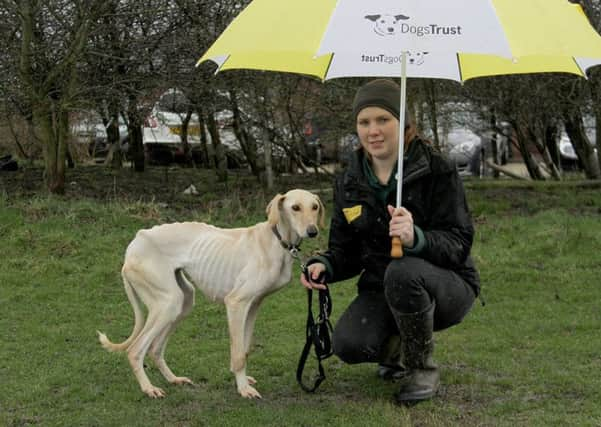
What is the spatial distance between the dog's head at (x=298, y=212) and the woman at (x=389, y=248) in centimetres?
14

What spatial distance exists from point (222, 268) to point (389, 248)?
39.0 inches

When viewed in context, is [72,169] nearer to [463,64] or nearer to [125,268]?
[125,268]

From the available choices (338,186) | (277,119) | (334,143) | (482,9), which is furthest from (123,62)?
(482,9)

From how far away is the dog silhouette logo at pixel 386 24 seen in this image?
423 centimetres

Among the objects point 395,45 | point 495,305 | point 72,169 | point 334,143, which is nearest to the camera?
point 395,45

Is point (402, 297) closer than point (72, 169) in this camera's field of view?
Yes

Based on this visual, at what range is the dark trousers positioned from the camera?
447cm

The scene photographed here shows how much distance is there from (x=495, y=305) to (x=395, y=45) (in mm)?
3541

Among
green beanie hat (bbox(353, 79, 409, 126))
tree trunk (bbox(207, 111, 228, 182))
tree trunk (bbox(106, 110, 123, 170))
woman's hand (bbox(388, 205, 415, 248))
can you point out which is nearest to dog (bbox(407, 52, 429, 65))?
green beanie hat (bbox(353, 79, 409, 126))

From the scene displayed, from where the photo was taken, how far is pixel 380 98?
15.2 ft

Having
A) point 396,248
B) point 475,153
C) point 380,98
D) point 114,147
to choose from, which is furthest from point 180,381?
point 475,153

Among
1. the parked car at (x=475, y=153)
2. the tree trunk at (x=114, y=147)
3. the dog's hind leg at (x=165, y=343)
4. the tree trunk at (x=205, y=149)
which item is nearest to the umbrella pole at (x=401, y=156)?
the dog's hind leg at (x=165, y=343)

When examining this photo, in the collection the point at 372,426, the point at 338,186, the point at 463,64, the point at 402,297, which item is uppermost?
Result: the point at 463,64

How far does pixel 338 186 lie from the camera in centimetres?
495
